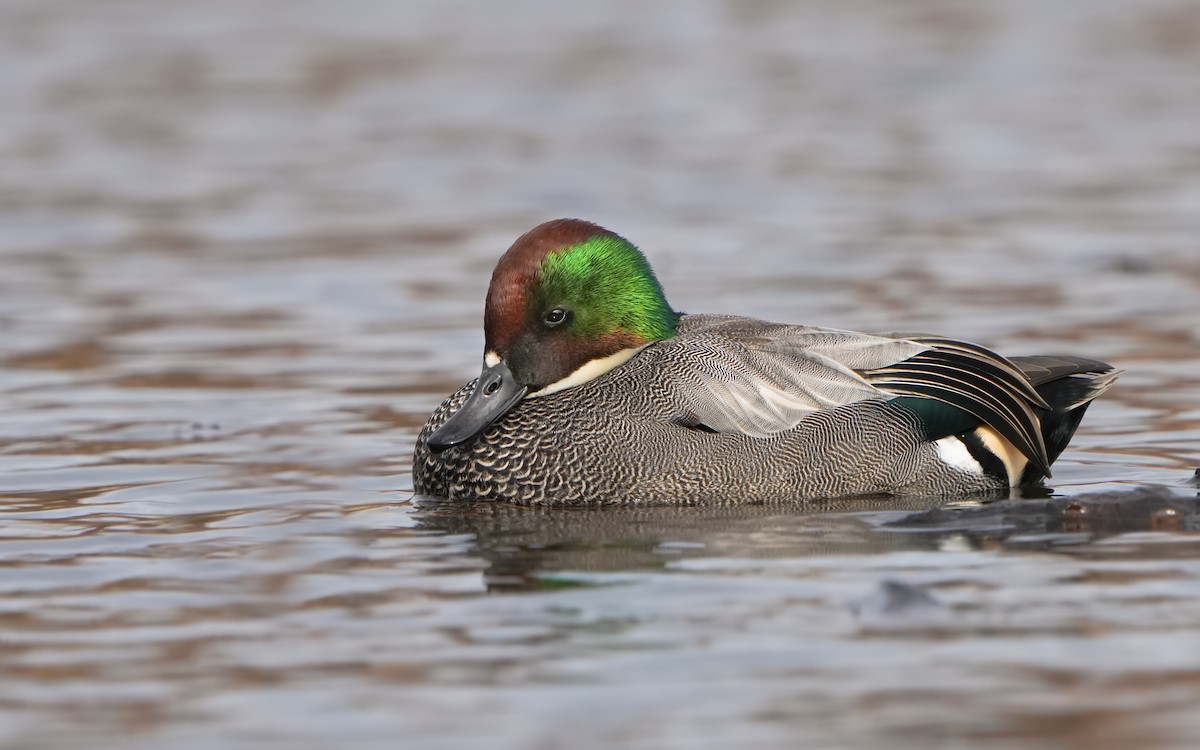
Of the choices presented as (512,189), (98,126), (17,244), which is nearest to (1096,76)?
(512,189)

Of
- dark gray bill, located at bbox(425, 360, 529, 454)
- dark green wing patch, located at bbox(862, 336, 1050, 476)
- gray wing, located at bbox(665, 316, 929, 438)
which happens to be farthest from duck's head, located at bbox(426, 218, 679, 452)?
dark green wing patch, located at bbox(862, 336, 1050, 476)

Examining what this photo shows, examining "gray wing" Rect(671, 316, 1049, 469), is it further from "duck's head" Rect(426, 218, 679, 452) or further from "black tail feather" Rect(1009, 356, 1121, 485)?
"duck's head" Rect(426, 218, 679, 452)

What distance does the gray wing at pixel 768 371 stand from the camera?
727 centimetres

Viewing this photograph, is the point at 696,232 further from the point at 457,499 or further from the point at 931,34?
the point at 931,34

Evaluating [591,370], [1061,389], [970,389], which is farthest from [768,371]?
[1061,389]

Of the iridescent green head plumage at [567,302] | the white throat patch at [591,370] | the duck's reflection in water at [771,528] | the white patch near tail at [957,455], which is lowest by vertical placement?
the duck's reflection in water at [771,528]

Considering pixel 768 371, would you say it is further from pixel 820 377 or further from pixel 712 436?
pixel 712 436

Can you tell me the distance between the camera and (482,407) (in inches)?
290

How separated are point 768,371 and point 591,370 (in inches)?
24.6

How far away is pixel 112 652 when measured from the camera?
5367 millimetres

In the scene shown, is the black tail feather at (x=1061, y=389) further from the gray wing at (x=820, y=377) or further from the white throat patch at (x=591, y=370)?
A: the white throat patch at (x=591, y=370)

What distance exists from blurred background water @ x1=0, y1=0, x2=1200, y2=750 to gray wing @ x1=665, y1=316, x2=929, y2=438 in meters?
0.37

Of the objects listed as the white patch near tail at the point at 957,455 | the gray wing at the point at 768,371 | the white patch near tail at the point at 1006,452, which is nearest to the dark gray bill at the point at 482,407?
the gray wing at the point at 768,371

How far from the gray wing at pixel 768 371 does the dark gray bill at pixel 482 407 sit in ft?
1.84
